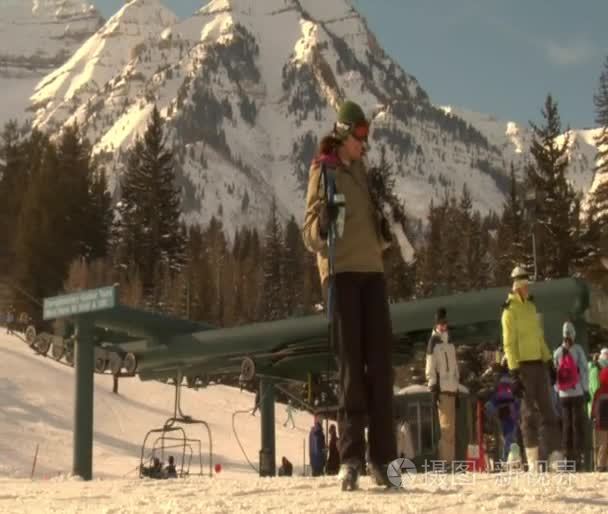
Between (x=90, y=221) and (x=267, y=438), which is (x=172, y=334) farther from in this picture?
(x=90, y=221)

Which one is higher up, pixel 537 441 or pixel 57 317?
pixel 57 317

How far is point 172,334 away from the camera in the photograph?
16.2 meters

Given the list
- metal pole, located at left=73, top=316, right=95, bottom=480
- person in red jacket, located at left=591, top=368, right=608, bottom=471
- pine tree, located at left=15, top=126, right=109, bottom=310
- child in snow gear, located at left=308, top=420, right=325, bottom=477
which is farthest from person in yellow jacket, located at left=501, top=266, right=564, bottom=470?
pine tree, located at left=15, top=126, right=109, bottom=310

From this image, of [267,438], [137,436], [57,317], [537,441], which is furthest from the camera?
[137,436]

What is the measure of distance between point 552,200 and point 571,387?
38.4m

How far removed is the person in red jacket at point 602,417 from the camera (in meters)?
11.2

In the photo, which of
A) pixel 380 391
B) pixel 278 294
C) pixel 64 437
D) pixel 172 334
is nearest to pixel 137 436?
pixel 64 437

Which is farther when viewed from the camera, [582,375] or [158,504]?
[582,375]

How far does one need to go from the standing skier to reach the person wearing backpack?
5.38m

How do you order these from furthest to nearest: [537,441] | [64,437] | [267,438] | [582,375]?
[64,437]
[267,438]
[582,375]
[537,441]

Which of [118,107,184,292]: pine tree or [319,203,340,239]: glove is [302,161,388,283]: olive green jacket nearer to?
[319,203,340,239]: glove

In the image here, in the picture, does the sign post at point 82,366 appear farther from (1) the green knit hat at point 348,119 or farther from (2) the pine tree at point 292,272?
(2) the pine tree at point 292,272

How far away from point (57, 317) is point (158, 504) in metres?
10.4

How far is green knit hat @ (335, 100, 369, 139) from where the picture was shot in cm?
585
